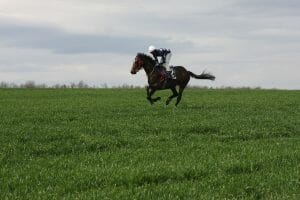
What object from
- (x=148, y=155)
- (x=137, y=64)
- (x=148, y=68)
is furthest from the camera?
(x=148, y=68)

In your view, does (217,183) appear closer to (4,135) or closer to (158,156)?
(158,156)

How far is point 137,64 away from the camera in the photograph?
30.7 m

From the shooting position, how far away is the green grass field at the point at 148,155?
13758mm

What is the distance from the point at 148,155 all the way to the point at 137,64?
12.8m

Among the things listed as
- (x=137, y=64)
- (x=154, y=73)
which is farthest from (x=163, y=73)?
(x=137, y=64)

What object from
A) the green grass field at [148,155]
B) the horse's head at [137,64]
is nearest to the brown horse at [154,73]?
the horse's head at [137,64]

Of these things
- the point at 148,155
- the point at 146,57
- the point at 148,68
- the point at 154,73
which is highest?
the point at 146,57

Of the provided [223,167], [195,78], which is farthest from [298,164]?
[195,78]

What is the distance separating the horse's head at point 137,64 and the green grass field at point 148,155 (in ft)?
8.68

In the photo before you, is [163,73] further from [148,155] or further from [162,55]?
[148,155]

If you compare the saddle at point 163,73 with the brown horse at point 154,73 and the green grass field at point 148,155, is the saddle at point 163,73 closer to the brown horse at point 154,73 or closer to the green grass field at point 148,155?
the brown horse at point 154,73

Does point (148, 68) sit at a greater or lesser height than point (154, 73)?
greater

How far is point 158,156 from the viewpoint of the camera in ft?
60.6

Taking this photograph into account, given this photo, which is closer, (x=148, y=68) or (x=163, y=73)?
(x=148, y=68)
